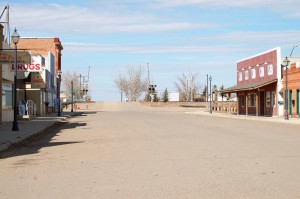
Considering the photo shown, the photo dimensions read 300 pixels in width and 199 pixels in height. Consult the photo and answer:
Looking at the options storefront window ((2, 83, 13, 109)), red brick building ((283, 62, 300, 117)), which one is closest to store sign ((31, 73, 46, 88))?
storefront window ((2, 83, 13, 109))

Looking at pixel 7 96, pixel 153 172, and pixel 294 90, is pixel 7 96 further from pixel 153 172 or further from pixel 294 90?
pixel 153 172

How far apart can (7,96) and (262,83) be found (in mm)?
22865

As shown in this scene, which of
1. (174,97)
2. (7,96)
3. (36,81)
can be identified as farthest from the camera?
(174,97)

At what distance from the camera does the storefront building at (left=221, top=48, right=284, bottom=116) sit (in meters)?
43.9

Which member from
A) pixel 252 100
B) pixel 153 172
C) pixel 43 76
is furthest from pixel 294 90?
pixel 153 172

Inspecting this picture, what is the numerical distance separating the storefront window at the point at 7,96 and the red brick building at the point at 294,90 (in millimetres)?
23227

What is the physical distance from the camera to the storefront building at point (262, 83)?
43.9m

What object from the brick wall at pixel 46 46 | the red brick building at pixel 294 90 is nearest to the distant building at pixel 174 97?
the brick wall at pixel 46 46

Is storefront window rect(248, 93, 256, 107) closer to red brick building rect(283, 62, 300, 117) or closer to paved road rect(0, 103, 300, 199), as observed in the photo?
red brick building rect(283, 62, 300, 117)

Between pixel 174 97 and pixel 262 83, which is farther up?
pixel 262 83

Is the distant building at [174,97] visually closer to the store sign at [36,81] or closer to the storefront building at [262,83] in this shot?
the storefront building at [262,83]

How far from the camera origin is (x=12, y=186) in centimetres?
853

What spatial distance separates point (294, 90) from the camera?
40812mm

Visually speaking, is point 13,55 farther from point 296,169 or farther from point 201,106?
point 201,106
